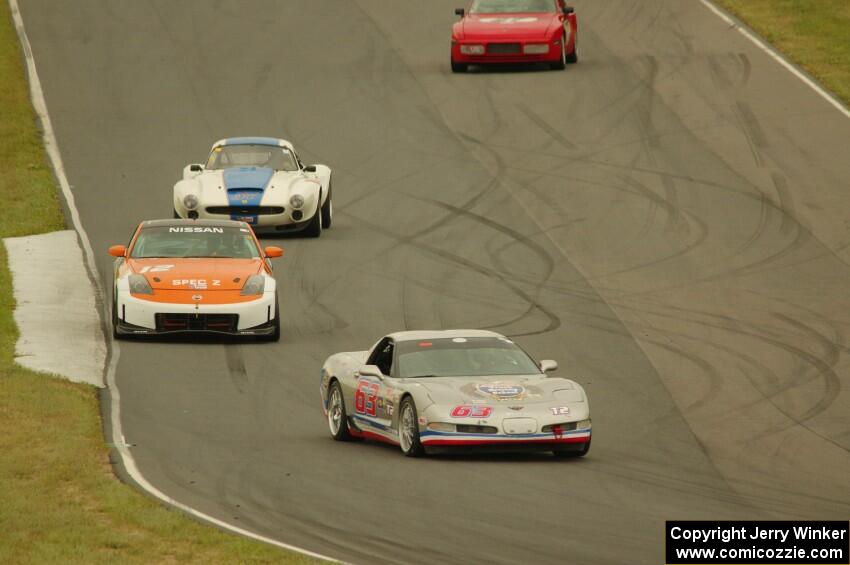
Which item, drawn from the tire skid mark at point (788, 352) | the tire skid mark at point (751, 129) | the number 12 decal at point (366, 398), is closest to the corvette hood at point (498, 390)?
the number 12 decal at point (366, 398)

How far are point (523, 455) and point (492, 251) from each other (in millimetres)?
9920

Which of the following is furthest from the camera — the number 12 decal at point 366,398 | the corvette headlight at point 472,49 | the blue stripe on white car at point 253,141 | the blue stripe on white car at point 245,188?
the corvette headlight at point 472,49

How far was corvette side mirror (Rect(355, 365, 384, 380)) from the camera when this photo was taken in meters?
15.2

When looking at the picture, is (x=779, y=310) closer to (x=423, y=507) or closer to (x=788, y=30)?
(x=423, y=507)

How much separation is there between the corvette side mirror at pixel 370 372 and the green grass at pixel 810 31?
1942cm

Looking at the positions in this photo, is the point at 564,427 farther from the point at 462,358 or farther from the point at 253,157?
the point at 253,157

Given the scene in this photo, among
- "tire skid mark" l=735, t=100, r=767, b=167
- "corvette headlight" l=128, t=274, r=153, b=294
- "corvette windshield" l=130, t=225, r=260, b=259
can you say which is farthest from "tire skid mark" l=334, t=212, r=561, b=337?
"tire skid mark" l=735, t=100, r=767, b=167

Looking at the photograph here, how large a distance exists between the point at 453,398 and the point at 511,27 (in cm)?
2028

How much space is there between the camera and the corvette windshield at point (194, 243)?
21094 millimetres

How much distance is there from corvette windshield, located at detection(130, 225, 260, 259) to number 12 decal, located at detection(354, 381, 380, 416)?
5943mm

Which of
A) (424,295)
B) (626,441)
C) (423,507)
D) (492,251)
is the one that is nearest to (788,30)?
(492,251)

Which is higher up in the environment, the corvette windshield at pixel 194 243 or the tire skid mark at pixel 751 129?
the corvette windshield at pixel 194 243

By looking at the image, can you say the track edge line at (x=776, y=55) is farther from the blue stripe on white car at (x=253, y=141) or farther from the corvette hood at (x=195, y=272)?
the corvette hood at (x=195, y=272)

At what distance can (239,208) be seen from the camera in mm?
25000
